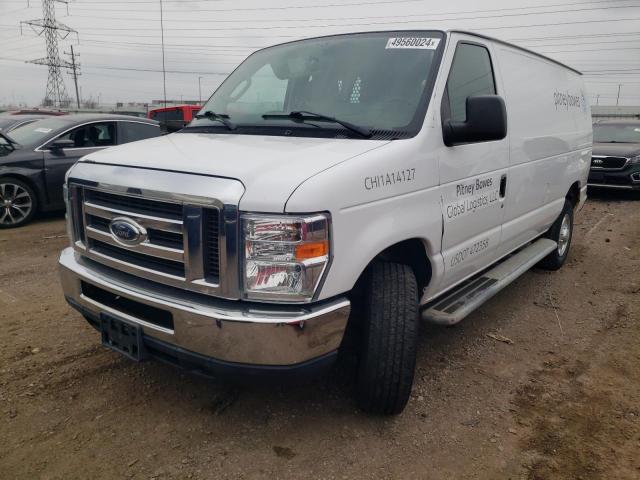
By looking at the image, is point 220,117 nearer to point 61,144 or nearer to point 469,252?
point 469,252

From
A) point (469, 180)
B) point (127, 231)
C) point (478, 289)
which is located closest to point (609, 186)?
point (478, 289)

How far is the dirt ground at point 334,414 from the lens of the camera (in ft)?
8.15

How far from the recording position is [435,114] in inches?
115

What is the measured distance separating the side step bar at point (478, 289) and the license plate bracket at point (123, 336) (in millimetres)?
1648

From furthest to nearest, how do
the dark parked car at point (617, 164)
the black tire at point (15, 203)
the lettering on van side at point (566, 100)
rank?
the dark parked car at point (617, 164) → the black tire at point (15, 203) → the lettering on van side at point (566, 100)

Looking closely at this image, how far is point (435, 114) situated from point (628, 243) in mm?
5577

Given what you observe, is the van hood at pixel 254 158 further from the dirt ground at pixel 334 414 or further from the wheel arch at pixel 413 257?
the dirt ground at pixel 334 414

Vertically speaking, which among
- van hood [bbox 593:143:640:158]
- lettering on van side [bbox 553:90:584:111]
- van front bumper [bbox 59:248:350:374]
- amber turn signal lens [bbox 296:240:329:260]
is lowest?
van front bumper [bbox 59:248:350:374]

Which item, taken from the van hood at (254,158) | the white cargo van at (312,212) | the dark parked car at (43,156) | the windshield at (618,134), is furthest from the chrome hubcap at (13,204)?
the windshield at (618,134)

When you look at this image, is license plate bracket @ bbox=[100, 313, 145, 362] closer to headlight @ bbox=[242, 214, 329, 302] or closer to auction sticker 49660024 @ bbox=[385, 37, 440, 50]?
headlight @ bbox=[242, 214, 329, 302]

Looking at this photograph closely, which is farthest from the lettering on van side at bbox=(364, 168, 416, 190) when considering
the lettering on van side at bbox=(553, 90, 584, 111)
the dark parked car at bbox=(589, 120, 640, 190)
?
the dark parked car at bbox=(589, 120, 640, 190)

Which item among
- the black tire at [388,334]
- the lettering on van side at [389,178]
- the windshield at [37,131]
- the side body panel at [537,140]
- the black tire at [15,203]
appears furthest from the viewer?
the windshield at [37,131]

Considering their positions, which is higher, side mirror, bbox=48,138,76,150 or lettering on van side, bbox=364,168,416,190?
lettering on van side, bbox=364,168,416,190

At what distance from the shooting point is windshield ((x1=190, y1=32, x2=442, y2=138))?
9.65ft
